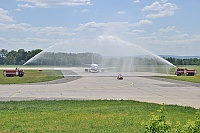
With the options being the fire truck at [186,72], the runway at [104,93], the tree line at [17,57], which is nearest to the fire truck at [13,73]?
the runway at [104,93]

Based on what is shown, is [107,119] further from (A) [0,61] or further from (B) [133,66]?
(A) [0,61]

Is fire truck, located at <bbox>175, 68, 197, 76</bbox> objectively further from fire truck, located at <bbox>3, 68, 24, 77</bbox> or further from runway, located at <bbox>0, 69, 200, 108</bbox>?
runway, located at <bbox>0, 69, 200, 108</bbox>

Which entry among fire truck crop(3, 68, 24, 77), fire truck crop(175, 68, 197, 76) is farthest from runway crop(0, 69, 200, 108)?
fire truck crop(175, 68, 197, 76)

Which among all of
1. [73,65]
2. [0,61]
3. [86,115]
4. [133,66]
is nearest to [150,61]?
[133,66]

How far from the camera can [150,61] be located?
Result: 6138 cm

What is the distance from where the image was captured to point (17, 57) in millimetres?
162500

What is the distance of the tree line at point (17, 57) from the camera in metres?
147

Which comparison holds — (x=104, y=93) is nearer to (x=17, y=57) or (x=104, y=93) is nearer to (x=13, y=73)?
(x=13, y=73)

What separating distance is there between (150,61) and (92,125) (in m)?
50.3

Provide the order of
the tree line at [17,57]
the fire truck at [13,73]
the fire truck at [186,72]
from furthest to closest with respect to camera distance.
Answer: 1. the tree line at [17,57]
2. the fire truck at [186,72]
3. the fire truck at [13,73]

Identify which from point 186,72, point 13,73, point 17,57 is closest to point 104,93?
point 13,73

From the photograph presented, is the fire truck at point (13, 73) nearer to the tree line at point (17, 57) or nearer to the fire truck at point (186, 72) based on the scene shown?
the fire truck at point (186, 72)

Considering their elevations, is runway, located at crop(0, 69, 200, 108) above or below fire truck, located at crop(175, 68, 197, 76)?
below

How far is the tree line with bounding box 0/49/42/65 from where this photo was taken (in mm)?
146625
